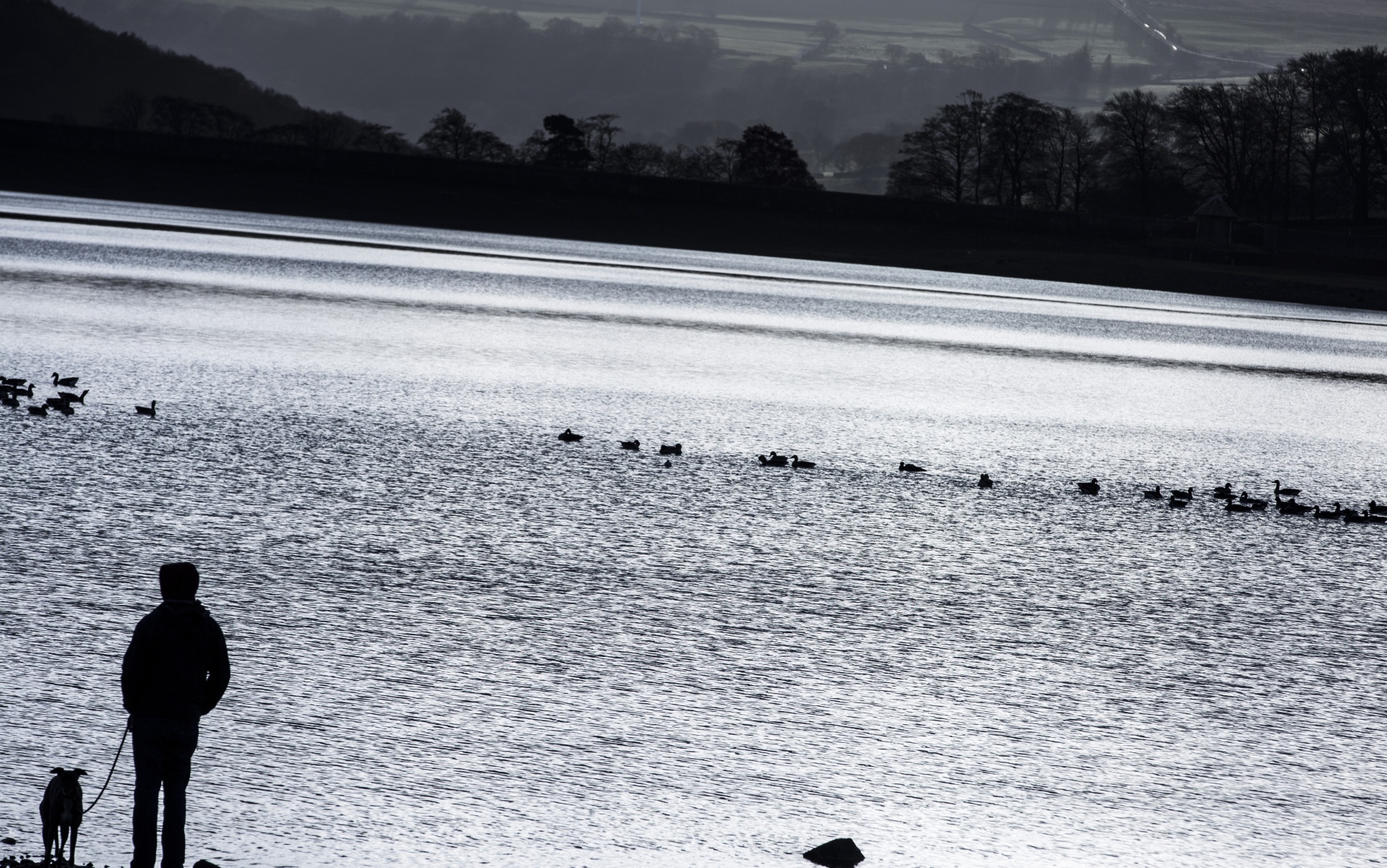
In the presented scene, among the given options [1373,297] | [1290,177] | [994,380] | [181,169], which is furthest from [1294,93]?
[994,380]

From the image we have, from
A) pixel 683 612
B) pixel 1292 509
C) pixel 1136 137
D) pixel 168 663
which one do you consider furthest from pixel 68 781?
pixel 1136 137

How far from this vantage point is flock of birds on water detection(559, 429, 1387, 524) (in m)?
19.7

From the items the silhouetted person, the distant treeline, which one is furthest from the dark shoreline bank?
the silhouetted person

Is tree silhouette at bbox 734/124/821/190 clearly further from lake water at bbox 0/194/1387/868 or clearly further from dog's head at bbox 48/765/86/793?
dog's head at bbox 48/765/86/793

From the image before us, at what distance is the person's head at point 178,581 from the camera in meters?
6.43

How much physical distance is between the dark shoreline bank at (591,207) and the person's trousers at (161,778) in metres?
89.6

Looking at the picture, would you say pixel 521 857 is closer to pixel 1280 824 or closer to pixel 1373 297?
pixel 1280 824

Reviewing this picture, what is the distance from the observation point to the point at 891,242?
95.4m

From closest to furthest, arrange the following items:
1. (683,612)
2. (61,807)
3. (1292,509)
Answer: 1. (61,807)
2. (683,612)
3. (1292,509)

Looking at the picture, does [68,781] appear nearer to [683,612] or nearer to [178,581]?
[178,581]

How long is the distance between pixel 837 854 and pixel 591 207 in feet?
300

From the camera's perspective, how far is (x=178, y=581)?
21.2 ft

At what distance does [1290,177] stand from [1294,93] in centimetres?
674

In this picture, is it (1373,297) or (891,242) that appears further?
(891,242)
